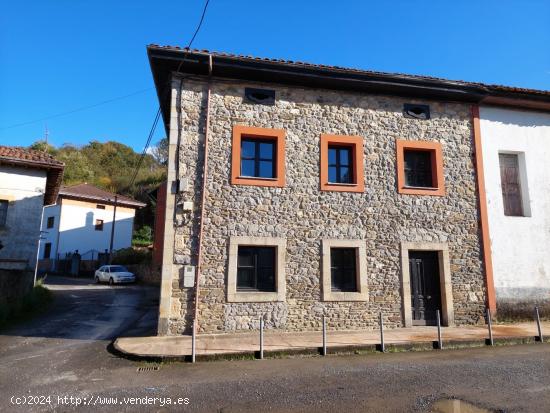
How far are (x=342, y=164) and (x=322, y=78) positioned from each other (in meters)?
2.59

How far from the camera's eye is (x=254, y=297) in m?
9.69

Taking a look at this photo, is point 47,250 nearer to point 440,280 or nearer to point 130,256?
point 130,256

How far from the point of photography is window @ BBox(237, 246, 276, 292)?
9.98 m

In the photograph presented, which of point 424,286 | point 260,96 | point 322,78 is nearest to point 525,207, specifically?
point 424,286

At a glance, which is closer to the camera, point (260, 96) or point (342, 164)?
point (260, 96)

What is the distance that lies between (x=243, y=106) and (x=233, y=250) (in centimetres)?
413

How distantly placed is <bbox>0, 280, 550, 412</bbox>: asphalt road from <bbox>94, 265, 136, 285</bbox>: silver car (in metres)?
17.7

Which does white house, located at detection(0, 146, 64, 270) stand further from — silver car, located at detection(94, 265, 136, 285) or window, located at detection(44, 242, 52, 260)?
window, located at detection(44, 242, 52, 260)

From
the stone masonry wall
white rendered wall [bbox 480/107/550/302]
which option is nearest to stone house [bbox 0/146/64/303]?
the stone masonry wall

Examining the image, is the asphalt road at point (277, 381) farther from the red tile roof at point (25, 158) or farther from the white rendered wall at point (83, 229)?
the white rendered wall at point (83, 229)

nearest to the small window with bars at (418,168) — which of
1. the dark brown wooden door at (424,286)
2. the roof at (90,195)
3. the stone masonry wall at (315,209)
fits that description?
the stone masonry wall at (315,209)

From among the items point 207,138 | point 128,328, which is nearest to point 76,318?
point 128,328

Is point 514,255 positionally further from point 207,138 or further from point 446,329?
point 207,138

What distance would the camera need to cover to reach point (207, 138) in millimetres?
10164
